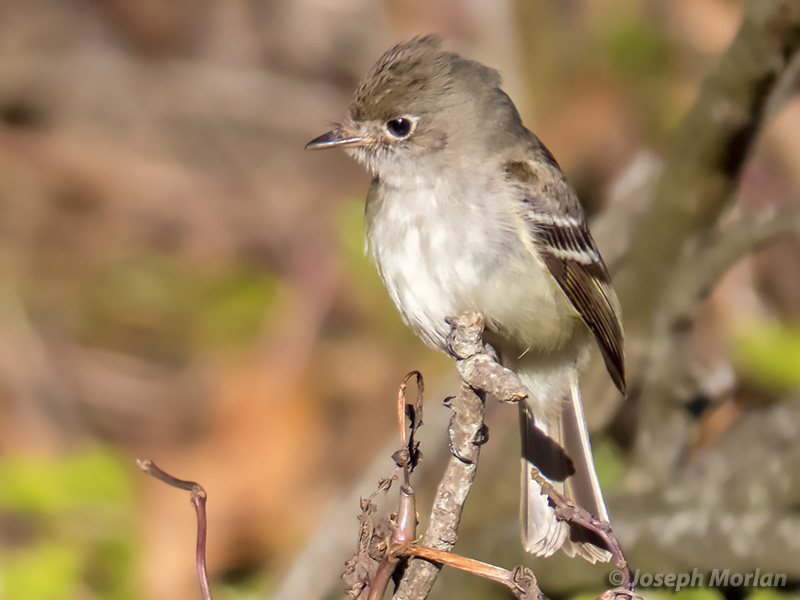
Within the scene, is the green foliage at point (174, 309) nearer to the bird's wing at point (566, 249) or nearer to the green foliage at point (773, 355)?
the green foliage at point (773, 355)

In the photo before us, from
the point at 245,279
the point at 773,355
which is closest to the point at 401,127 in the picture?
the point at 773,355

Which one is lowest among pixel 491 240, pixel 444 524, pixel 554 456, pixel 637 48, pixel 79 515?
pixel 444 524

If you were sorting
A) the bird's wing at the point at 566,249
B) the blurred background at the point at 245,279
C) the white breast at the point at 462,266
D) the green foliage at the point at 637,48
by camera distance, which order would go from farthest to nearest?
→ 1. the green foliage at the point at 637,48
2. the blurred background at the point at 245,279
3. the bird's wing at the point at 566,249
4. the white breast at the point at 462,266

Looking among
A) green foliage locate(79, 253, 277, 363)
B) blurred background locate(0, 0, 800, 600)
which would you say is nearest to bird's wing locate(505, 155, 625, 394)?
blurred background locate(0, 0, 800, 600)

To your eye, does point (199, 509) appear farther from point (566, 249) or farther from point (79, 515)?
point (79, 515)

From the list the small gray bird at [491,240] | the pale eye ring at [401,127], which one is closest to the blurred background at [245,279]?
the small gray bird at [491,240]

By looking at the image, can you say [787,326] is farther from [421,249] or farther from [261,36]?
[261,36]

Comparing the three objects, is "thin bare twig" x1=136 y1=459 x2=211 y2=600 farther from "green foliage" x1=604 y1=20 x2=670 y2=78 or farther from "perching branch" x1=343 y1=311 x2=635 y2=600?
"green foliage" x1=604 y1=20 x2=670 y2=78
